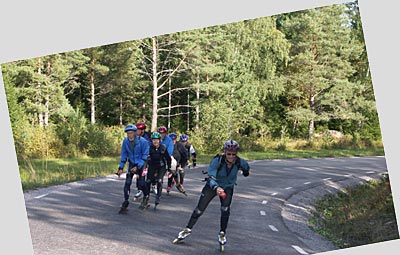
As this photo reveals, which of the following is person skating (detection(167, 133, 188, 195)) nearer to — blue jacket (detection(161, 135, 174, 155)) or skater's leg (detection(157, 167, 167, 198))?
blue jacket (detection(161, 135, 174, 155))

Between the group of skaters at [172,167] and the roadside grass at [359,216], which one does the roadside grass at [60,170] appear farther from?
the roadside grass at [359,216]

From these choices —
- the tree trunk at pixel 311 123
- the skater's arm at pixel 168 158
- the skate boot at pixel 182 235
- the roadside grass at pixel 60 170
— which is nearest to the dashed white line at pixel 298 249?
the skate boot at pixel 182 235

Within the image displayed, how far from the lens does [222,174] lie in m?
9.32

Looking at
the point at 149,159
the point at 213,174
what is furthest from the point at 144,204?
the point at 213,174

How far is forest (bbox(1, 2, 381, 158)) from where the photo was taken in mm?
12898

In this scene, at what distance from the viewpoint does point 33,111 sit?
1216 cm

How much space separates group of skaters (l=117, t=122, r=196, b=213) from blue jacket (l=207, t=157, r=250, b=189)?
8.63 feet

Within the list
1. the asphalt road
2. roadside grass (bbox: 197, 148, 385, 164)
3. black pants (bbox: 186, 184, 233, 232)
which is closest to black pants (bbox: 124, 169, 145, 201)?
the asphalt road

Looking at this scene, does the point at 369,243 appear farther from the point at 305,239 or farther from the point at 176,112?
the point at 176,112

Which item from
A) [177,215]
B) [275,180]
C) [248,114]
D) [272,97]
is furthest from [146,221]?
[272,97]

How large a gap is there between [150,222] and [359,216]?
5708 millimetres

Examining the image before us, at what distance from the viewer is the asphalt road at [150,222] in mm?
9664

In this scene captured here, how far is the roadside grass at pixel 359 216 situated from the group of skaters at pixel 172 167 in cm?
324

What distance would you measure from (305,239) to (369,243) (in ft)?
5.51
